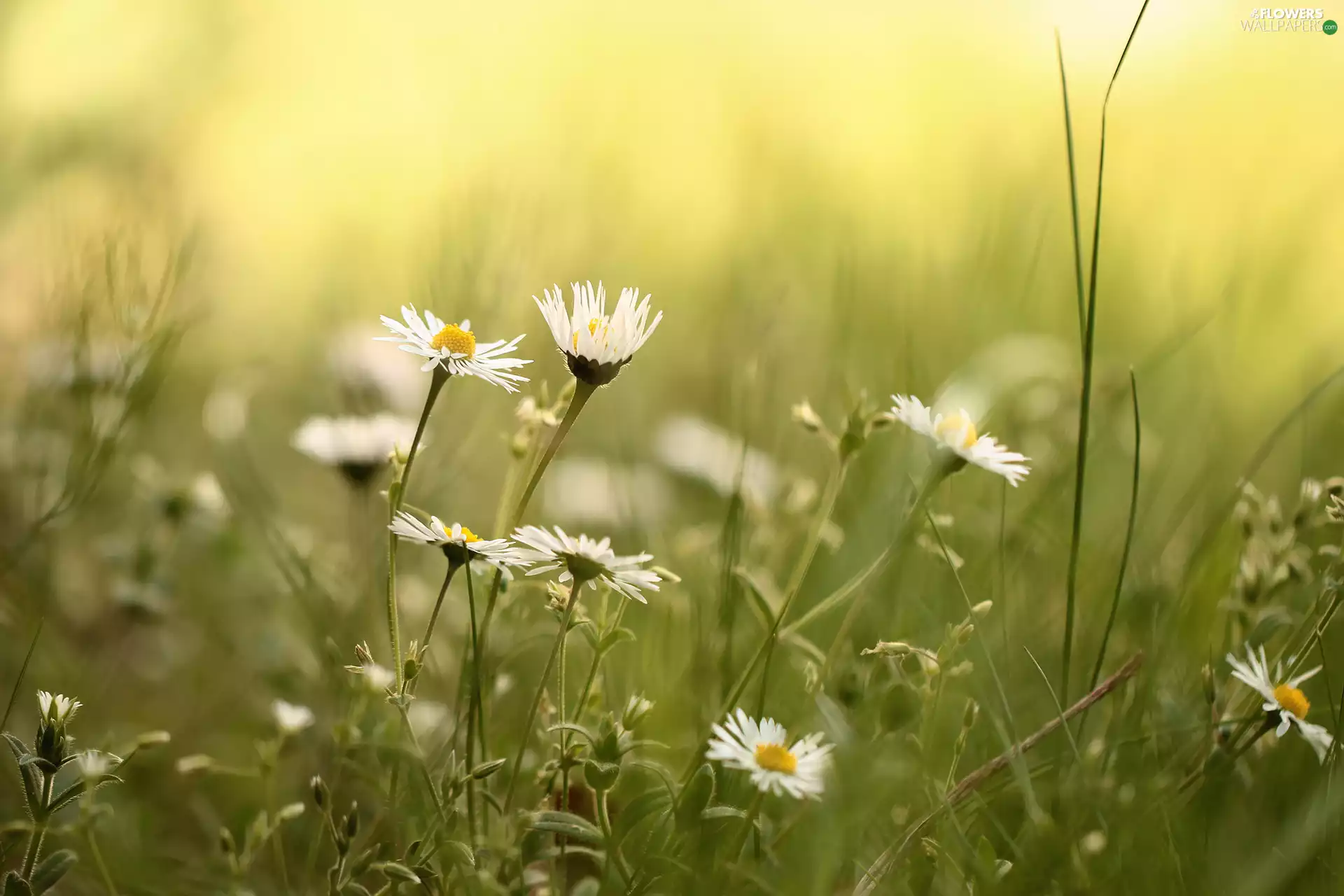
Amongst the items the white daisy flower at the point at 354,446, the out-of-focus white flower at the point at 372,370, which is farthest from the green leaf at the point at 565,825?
the out-of-focus white flower at the point at 372,370

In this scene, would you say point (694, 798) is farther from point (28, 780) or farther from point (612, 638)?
point (28, 780)

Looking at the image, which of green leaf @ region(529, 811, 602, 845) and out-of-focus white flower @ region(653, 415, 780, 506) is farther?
out-of-focus white flower @ region(653, 415, 780, 506)

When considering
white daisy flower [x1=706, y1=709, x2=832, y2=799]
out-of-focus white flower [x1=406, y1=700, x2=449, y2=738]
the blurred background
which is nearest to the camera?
white daisy flower [x1=706, y1=709, x2=832, y2=799]

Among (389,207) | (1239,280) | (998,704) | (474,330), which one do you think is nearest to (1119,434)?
(1239,280)

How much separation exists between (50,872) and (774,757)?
17.2 inches

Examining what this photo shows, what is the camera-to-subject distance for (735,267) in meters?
1.77

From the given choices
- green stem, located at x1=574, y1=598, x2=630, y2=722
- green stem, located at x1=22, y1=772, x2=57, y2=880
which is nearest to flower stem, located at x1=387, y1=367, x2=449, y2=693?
green stem, located at x1=574, y1=598, x2=630, y2=722

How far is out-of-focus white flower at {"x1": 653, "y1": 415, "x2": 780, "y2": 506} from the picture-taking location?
128 cm

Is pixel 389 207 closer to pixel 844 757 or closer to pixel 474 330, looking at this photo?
pixel 474 330

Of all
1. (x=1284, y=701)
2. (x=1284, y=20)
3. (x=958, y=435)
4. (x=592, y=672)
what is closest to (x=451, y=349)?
(x=592, y=672)

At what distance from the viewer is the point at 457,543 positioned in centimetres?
60

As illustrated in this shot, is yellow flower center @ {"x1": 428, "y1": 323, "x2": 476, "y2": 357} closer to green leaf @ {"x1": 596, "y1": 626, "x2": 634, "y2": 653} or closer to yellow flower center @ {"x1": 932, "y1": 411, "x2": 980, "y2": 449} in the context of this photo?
green leaf @ {"x1": 596, "y1": 626, "x2": 634, "y2": 653}

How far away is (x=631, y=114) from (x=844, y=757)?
1.94 meters

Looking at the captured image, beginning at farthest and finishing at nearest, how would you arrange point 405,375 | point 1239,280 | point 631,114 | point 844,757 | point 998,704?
1. point 631,114
2. point 1239,280
3. point 405,375
4. point 998,704
5. point 844,757
